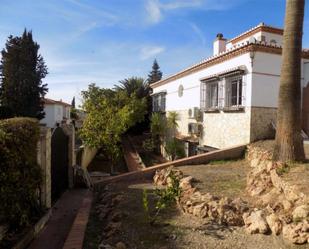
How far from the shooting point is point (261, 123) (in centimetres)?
1280

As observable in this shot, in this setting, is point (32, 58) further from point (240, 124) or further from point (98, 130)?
point (240, 124)

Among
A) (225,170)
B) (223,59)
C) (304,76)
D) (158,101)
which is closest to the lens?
(225,170)

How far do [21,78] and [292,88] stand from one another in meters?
31.1

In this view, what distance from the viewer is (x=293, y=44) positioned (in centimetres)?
892

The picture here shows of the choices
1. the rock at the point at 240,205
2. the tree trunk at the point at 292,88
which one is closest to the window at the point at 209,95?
the tree trunk at the point at 292,88

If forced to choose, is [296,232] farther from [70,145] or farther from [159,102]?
[159,102]

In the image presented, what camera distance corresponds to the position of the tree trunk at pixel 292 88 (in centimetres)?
888

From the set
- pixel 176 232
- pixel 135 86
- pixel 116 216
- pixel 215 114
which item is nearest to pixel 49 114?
pixel 135 86

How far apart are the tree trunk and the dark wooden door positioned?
21.2ft

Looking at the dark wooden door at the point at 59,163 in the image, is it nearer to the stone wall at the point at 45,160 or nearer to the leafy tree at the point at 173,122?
the stone wall at the point at 45,160

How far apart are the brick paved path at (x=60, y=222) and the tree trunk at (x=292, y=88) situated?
5945mm

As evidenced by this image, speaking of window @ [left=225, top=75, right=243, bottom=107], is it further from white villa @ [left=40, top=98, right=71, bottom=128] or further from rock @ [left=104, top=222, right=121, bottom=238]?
white villa @ [left=40, top=98, right=71, bottom=128]

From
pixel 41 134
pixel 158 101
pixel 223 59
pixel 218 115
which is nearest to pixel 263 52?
pixel 223 59

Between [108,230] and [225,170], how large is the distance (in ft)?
19.4
